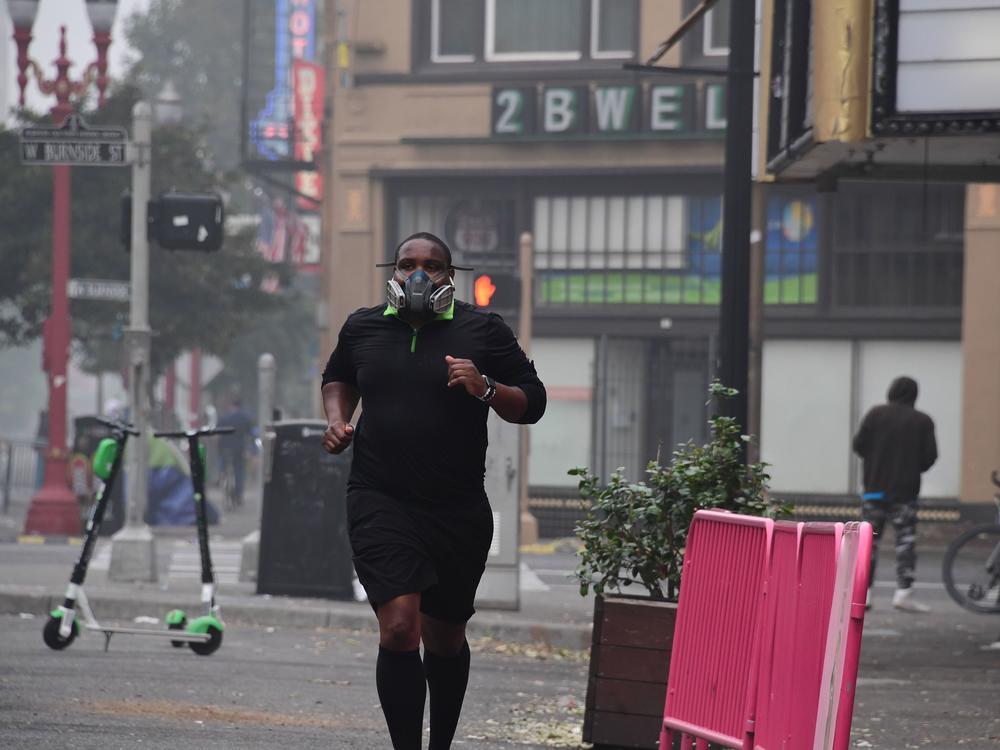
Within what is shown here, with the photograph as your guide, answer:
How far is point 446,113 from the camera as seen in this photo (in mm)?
24078

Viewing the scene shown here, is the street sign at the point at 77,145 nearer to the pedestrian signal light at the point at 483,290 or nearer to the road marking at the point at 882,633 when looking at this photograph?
the pedestrian signal light at the point at 483,290

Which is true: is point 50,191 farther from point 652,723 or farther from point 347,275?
point 652,723

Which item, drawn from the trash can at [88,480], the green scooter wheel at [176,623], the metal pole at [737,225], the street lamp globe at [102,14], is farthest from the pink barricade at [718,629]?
the trash can at [88,480]

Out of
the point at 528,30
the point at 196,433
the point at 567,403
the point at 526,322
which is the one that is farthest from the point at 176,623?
the point at 528,30

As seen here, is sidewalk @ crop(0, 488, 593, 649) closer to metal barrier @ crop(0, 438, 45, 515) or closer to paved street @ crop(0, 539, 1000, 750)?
paved street @ crop(0, 539, 1000, 750)

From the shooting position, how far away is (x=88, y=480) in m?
22.4

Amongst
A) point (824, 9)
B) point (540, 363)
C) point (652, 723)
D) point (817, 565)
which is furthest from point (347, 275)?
point (817, 565)

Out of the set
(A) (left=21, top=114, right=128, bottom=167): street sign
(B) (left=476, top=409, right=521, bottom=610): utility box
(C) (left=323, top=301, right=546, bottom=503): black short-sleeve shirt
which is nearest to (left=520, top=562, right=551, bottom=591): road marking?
(B) (left=476, top=409, right=521, bottom=610): utility box

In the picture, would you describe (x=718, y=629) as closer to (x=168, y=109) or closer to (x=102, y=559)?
(x=102, y=559)

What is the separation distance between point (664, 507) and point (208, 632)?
3861mm

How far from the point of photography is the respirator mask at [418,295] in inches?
235

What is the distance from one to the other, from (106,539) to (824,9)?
40.8 feet

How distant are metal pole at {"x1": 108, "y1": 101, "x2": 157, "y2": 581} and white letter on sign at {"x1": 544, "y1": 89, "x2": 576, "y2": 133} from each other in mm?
9803

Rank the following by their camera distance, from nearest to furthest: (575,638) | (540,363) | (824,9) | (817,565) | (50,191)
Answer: (817,565)
(824,9)
(575,638)
(540,363)
(50,191)
